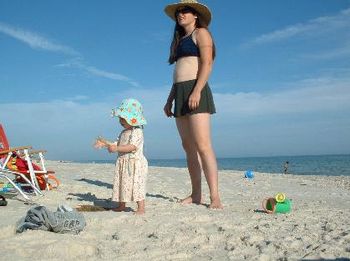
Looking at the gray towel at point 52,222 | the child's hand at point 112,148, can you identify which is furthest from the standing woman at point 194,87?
the gray towel at point 52,222

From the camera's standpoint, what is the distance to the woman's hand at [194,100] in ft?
14.8

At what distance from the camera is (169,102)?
5238 mm

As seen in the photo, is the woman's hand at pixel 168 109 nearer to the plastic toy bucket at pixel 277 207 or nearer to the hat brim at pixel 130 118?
the hat brim at pixel 130 118

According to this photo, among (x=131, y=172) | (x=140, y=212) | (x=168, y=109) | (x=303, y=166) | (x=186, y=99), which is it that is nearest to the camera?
(x=140, y=212)

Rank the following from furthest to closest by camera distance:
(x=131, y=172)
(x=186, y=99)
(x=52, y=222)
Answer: (x=186, y=99)
(x=131, y=172)
(x=52, y=222)

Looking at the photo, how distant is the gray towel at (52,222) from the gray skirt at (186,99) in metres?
1.83

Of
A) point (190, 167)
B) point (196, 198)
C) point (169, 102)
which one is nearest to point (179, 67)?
point (169, 102)

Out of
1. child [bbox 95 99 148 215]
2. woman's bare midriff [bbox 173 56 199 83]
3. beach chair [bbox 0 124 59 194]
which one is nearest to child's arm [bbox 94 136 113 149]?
child [bbox 95 99 148 215]

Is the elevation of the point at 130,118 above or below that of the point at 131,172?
above

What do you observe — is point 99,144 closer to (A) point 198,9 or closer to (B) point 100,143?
(B) point 100,143

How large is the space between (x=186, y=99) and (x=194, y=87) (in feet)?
0.56

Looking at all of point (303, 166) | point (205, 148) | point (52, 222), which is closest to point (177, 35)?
point (205, 148)

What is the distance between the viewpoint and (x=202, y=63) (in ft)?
15.1

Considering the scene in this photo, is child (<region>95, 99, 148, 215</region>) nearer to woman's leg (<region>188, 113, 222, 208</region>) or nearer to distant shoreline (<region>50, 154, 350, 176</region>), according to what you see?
woman's leg (<region>188, 113, 222, 208</region>)
